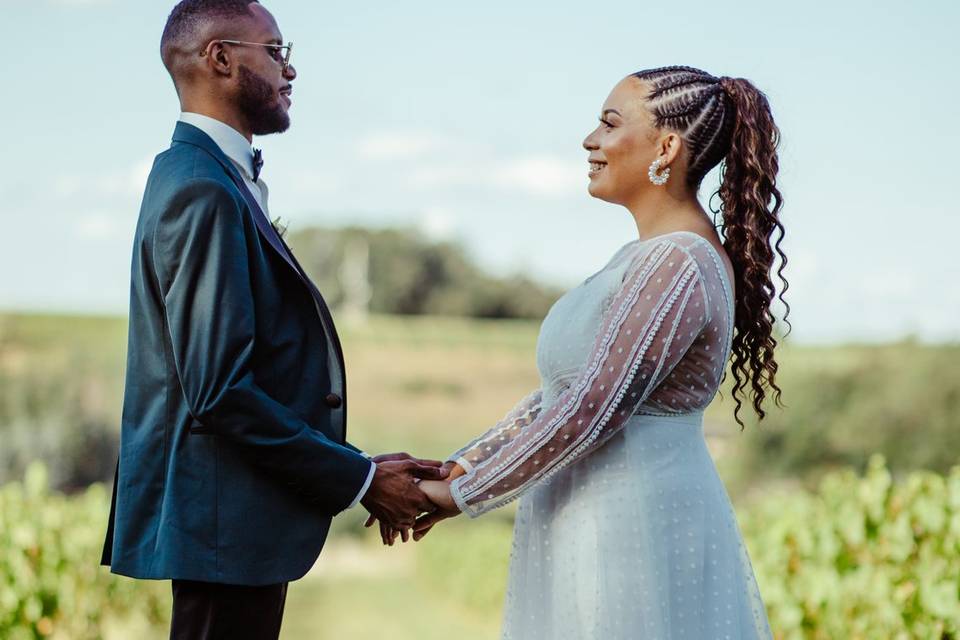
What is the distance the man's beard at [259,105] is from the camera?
9.73 ft

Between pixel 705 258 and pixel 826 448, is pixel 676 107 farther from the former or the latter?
pixel 826 448

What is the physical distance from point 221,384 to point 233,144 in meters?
0.63

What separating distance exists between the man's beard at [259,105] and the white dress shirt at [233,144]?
68 millimetres

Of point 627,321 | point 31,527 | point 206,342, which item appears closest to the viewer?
point 206,342

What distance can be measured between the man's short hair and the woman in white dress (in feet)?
3.20

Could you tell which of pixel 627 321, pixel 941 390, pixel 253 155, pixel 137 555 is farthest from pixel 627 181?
pixel 941 390

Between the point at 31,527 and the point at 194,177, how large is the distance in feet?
13.9

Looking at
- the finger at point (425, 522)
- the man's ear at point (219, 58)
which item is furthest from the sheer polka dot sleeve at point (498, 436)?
the man's ear at point (219, 58)

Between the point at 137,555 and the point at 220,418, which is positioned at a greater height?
the point at 220,418

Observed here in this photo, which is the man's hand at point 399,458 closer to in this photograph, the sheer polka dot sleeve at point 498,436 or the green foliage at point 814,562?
the sheer polka dot sleeve at point 498,436

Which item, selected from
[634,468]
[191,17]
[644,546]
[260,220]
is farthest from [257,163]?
[644,546]

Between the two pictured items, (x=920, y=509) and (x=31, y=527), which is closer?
(x=920, y=509)

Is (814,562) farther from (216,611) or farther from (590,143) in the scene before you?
(216,611)

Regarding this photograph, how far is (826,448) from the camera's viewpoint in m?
20.8
